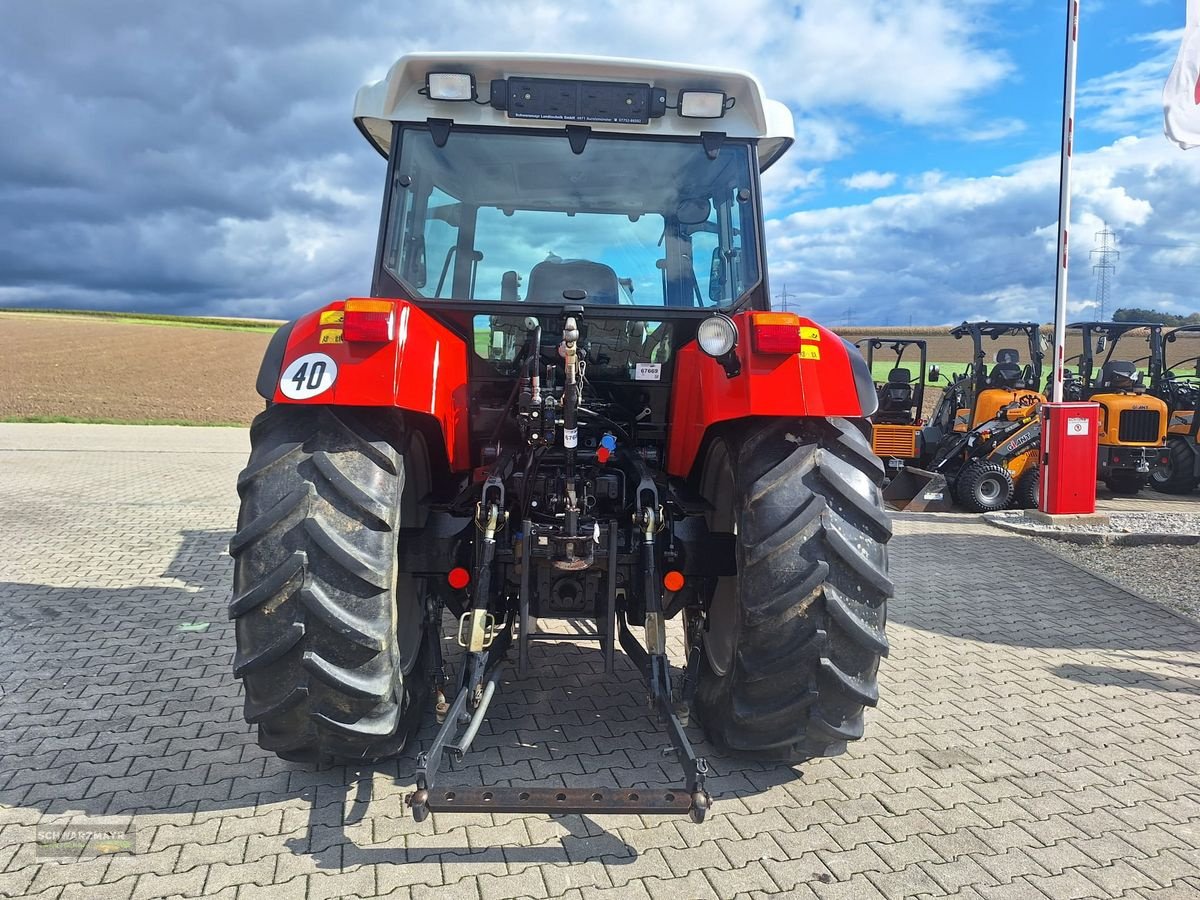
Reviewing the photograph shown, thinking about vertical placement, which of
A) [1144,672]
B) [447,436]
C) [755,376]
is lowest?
[1144,672]

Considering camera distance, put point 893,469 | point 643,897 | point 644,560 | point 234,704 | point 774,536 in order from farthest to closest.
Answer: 1. point 893,469
2. point 234,704
3. point 644,560
4. point 774,536
5. point 643,897

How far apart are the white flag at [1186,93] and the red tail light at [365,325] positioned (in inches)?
340

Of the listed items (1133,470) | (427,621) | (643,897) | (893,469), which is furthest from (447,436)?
(1133,470)

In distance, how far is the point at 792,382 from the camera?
282 cm

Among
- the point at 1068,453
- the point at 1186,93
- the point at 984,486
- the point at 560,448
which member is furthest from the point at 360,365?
the point at 984,486

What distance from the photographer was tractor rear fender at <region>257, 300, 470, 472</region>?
2.68 meters

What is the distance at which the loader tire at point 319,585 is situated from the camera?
2.59 m

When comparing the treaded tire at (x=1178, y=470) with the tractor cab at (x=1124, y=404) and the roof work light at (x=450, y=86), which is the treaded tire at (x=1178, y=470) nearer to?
the tractor cab at (x=1124, y=404)

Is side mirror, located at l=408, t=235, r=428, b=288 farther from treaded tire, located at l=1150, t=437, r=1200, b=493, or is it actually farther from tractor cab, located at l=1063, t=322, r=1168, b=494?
treaded tire, located at l=1150, t=437, r=1200, b=493

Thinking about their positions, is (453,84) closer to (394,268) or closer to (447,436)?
(394,268)

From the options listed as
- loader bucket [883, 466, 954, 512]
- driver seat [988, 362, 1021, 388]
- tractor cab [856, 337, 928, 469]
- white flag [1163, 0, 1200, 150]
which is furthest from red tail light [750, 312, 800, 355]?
driver seat [988, 362, 1021, 388]

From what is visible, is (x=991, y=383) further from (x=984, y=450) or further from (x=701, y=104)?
A: (x=701, y=104)

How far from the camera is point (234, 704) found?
3834 millimetres

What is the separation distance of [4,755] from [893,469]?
34.0 ft
